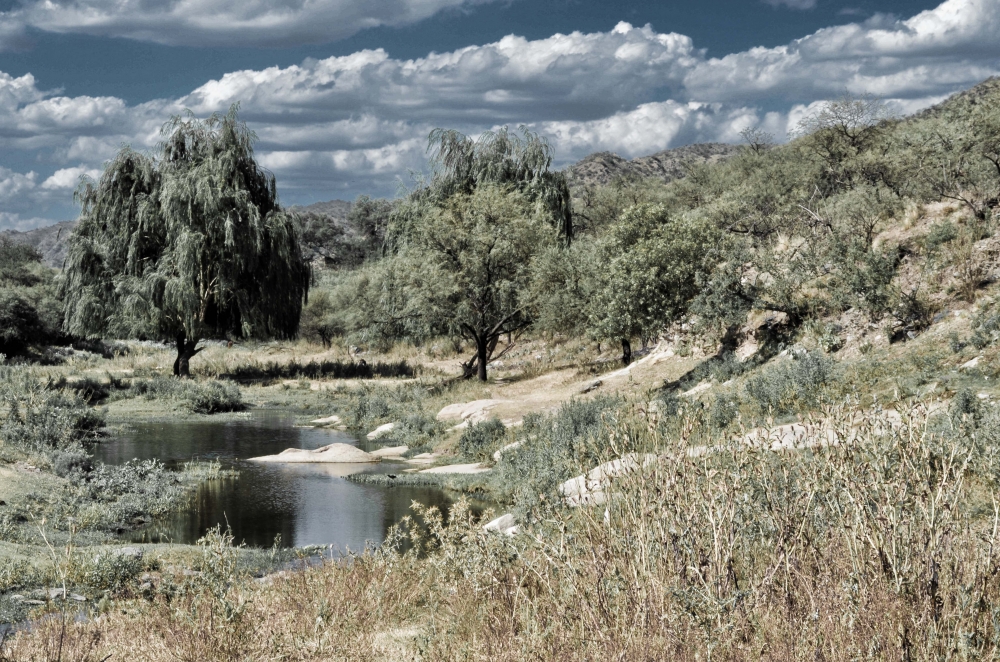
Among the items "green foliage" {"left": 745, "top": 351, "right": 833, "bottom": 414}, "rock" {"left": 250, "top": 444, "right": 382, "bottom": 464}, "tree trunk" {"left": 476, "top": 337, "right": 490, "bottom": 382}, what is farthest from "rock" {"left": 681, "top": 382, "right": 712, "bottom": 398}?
"tree trunk" {"left": 476, "top": 337, "right": 490, "bottom": 382}

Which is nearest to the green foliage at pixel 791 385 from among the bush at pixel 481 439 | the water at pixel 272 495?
the bush at pixel 481 439

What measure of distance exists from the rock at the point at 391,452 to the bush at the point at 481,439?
1479 mm

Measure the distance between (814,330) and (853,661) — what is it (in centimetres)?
1652

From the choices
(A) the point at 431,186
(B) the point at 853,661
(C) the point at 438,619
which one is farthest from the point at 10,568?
(A) the point at 431,186

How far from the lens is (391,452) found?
20.7 meters

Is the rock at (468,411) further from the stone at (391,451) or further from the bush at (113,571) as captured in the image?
the bush at (113,571)

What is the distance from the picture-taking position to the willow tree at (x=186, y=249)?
1244 inches

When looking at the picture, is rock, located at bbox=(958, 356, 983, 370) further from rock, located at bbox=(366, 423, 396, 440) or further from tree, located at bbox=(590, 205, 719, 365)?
rock, located at bbox=(366, 423, 396, 440)

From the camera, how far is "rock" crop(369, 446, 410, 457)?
2042 centimetres

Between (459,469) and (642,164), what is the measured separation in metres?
132

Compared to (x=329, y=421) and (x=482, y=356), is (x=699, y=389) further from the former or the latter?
(x=482, y=356)

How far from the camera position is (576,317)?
29.6 metres

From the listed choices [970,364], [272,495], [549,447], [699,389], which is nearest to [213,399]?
[272,495]

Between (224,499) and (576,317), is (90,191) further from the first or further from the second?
(224,499)
